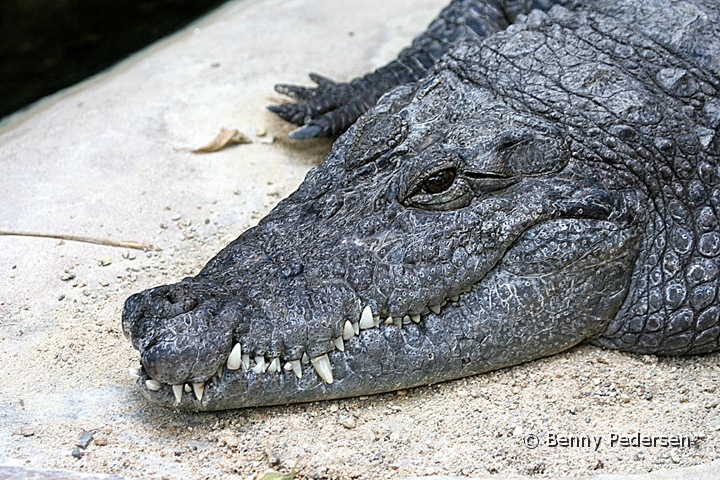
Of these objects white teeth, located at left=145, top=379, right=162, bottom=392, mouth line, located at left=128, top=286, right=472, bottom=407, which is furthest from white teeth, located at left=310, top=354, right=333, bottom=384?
white teeth, located at left=145, top=379, right=162, bottom=392

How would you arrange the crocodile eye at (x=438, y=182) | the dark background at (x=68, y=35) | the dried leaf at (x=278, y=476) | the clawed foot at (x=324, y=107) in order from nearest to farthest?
the dried leaf at (x=278, y=476) → the crocodile eye at (x=438, y=182) → the clawed foot at (x=324, y=107) → the dark background at (x=68, y=35)

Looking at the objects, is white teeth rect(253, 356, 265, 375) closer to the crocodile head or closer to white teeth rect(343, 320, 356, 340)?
the crocodile head

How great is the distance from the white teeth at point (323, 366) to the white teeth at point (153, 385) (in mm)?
515

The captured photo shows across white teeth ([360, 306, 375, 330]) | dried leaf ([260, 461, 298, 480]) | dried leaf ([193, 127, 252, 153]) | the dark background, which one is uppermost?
white teeth ([360, 306, 375, 330])

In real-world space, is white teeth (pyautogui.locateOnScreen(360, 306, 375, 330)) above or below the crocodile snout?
above

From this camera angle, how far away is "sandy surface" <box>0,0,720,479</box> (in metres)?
2.71

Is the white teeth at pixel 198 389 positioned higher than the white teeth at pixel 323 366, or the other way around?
the white teeth at pixel 323 366

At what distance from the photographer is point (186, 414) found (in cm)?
288

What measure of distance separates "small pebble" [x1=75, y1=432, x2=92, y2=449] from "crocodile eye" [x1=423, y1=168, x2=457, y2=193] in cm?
147

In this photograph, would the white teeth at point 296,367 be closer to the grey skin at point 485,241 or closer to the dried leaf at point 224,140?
the grey skin at point 485,241

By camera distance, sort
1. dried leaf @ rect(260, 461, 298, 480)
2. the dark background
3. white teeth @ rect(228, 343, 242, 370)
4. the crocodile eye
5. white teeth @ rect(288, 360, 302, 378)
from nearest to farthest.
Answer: dried leaf @ rect(260, 461, 298, 480) < white teeth @ rect(228, 343, 242, 370) < white teeth @ rect(288, 360, 302, 378) < the crocodile eye < the dark background

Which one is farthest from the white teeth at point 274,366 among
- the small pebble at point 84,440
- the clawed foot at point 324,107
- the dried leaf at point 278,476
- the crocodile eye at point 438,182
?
the clawed foot at point 324,107

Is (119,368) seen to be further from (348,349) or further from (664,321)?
(664,321)

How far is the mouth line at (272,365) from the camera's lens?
2.69 metres
